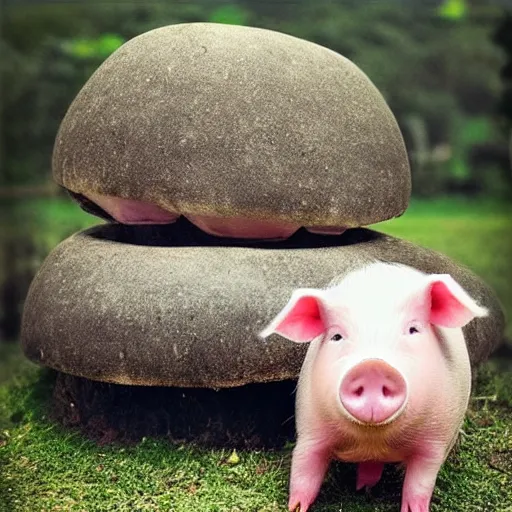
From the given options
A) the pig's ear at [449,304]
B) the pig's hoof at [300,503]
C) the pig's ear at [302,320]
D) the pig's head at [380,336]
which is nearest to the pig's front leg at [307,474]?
the pig's hoof at [300,503]

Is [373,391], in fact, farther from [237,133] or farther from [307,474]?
[237,133]

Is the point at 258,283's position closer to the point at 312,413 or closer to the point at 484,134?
the point at 312,413

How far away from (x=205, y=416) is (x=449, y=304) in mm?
1194

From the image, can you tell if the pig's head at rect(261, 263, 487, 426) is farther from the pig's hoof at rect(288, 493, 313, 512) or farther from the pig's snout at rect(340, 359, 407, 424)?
the pig's hoof at rect(288, 493, 313, 512)

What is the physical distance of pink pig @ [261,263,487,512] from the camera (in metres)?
2.49

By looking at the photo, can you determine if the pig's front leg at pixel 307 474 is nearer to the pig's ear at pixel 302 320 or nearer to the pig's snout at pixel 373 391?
the pig's ear at pixel 302 320

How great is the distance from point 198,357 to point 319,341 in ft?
1.97

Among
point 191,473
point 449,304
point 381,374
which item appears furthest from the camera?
point 191,473

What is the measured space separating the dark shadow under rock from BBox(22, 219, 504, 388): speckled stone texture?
17cm

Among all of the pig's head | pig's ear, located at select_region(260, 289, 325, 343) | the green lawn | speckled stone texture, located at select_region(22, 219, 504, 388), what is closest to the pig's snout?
the pig's head

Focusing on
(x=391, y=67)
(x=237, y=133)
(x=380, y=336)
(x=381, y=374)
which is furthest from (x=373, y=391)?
(x=391, y=67)

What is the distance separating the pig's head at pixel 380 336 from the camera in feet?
8.05

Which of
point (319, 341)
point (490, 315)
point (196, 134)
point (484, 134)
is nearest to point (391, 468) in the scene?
point (319, 341)

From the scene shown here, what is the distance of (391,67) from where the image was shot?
15.2ft
